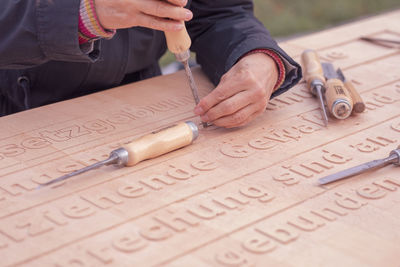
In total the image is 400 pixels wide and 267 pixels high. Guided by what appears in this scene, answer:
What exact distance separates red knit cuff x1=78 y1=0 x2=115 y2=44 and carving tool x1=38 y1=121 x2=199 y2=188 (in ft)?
0.98

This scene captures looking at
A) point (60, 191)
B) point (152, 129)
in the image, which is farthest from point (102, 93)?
point (60, 191)

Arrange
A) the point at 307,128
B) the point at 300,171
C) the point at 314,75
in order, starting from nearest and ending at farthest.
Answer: the point at 300,171 → the point at 307,128 → the point at 314,75

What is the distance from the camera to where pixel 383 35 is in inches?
94.6

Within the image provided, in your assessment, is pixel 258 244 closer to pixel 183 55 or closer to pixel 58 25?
pixel 183 55

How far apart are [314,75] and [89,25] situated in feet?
2.49

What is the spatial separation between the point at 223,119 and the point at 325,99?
0.36 m

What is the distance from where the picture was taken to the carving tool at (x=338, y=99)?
1.65 m

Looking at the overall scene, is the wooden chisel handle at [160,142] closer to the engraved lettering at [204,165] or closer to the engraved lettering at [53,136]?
the engraved lettering at [204,165]

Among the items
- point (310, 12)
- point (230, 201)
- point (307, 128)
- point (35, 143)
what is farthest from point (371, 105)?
point (310, 12)

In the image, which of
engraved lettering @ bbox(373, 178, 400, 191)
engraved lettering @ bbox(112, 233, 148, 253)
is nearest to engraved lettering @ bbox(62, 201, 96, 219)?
engraved lettering @ bbox(112, 233, 148, 253)

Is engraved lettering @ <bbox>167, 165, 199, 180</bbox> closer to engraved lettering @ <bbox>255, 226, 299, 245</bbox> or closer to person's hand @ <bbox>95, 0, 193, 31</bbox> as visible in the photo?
engraved lettering @ <bbox>255, 226, 299, 245</bbox>

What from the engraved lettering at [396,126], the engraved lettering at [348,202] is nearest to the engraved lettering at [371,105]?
the engraved lettering at [396,126]

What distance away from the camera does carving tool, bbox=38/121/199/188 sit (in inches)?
53.3

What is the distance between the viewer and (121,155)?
136 centimetres
